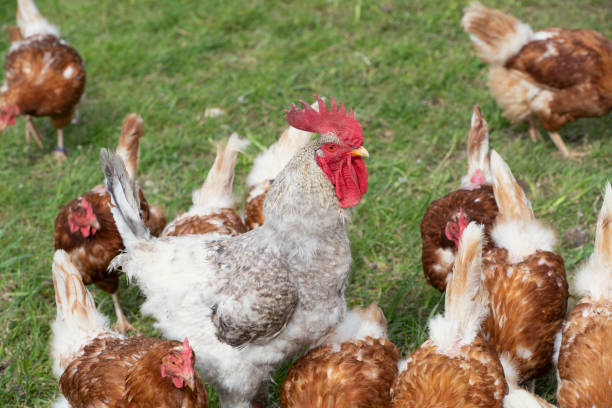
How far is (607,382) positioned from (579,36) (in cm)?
369

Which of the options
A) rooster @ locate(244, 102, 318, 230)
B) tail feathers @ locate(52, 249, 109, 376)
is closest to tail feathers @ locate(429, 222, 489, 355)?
rooster @ locate(244, 102, 318, 230)

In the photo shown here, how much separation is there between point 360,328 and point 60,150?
12.6 ft

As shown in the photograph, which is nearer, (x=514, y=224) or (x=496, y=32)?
(x=514, y=224)

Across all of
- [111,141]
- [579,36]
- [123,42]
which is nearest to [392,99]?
[579,36]

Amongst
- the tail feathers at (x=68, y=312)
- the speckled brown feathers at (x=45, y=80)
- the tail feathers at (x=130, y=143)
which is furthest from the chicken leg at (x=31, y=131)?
the tail feathers at (x=68, y=312)

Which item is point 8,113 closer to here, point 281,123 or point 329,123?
point 281,123

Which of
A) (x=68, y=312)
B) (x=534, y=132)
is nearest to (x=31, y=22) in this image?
(x=68, y=312)

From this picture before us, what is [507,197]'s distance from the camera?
374cm

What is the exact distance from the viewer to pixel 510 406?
8.33ft

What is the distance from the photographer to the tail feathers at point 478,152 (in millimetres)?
4250

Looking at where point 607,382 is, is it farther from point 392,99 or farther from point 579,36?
point 392,99

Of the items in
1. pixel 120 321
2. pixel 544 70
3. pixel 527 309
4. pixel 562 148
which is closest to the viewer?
pixel 527 309

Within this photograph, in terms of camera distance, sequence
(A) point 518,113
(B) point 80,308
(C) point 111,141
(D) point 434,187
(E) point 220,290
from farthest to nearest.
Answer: (C) point 111,141 < (A) point 518,113 < (D) point 434,187 < (B) point 80,308 < (E) point 220,290

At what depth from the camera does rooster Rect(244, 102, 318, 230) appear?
4277 millimetres
